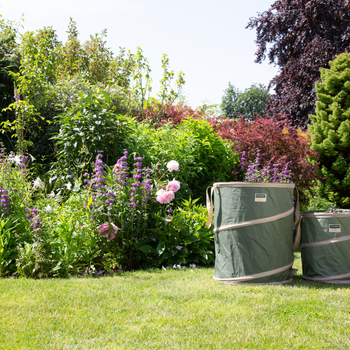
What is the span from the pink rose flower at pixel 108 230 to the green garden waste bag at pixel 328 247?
2.18 m

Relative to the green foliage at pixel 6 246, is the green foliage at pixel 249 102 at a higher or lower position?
higher

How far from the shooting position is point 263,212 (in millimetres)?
3641

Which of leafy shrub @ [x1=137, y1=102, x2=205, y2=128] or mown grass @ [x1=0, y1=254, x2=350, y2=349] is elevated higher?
leafy shrub @ [x1=137, y1=102, x2=205, y2=128]

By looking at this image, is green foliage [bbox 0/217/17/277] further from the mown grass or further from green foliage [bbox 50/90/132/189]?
green foliage [bbox 50/90/132/189]

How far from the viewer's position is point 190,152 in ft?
18.7

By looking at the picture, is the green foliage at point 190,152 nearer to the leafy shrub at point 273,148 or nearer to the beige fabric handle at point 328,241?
the leafy shrub at point 273,148

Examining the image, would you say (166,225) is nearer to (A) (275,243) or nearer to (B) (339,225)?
(A) (275,243)

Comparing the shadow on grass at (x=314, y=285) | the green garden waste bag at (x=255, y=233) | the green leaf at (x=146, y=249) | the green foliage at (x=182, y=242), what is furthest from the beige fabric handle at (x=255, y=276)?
the green leaf at (x=146, y=249)

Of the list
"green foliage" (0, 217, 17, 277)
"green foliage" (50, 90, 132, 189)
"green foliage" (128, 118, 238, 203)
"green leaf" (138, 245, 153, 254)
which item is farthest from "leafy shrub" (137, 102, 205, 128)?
"green foliage" (0, 217, 17, 277)

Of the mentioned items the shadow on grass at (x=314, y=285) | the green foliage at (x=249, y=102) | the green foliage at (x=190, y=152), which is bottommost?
the shadow on grass at (x=314, y=285)

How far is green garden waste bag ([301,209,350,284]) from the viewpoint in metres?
3.81

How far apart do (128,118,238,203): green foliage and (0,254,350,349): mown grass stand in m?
2.25

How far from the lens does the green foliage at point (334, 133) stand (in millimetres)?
7883

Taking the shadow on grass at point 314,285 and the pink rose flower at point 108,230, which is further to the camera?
the pink rose flower at point 108,230
